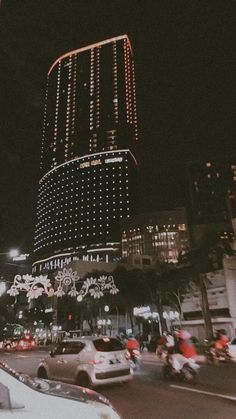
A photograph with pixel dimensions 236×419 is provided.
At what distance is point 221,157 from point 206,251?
126m

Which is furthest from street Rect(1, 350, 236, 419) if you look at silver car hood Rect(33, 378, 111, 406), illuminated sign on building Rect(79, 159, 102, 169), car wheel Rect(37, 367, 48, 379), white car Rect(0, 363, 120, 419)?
illuminated sign on building Rect(79, 159, 102, 169)

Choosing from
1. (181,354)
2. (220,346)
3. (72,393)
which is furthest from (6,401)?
(220,346)

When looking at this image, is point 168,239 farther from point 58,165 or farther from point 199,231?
point 58,165

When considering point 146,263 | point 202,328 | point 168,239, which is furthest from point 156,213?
point 202,328

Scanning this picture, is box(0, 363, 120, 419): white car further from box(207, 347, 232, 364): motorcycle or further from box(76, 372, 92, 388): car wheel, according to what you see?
box(207, 347, 232, 364): motorcycle

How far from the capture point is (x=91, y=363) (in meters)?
10.4

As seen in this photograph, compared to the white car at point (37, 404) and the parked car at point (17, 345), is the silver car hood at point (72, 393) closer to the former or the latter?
the white car at point (37, 404)

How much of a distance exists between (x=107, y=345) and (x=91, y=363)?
844 mm

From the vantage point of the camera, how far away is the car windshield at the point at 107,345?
35.4 ft

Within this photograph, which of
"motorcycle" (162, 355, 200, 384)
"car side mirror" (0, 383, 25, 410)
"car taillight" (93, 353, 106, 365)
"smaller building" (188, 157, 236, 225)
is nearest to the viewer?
"car side mirror" (0, 383, 25, 410)

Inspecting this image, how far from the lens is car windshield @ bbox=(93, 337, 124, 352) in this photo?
35.4 ft

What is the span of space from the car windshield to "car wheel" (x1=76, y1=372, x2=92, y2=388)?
0.86 metres

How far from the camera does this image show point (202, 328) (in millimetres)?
40125

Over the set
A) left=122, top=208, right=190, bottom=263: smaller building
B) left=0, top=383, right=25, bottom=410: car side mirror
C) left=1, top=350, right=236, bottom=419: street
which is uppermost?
left=122, top=208, right=190, bottom=263: smaller building
